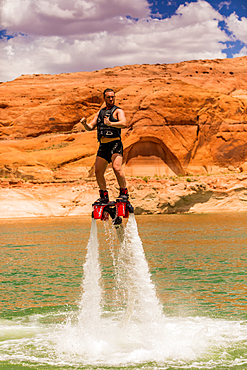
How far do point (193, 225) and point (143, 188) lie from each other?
13.7m

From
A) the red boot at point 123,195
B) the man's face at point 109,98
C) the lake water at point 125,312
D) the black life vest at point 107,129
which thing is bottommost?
the lake water at point 125,312

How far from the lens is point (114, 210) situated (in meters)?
9.31

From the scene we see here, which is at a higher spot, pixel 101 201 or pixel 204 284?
pixel 101 201

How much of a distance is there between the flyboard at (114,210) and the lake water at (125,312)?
10.7 inches

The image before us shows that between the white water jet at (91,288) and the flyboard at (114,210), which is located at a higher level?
the flyboard at (114,210)

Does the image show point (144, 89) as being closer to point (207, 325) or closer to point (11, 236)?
point (11, 236)

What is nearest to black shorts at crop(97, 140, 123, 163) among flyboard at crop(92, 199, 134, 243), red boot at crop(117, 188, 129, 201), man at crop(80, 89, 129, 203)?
man at crop(80, 89, 129, 203)

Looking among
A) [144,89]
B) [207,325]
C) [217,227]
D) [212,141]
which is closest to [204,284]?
[207,325]

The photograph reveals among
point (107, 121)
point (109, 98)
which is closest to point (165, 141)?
point (109, 98)

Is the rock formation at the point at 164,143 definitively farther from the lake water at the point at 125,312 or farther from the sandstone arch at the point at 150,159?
the lake water at the point at 125,312

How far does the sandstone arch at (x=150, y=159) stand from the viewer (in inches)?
2089

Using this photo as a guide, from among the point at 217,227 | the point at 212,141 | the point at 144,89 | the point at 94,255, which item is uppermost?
the point at 144,89

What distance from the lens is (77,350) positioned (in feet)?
31.2

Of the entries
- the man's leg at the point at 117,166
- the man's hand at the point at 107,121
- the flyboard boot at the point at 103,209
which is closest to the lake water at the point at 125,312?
the flyboard boot at the point at 103,209
